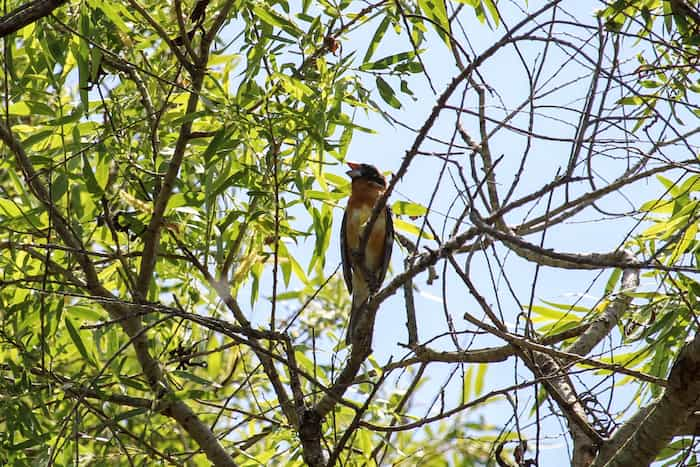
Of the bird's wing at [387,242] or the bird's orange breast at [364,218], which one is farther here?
the bird's orange breast at [364,218]

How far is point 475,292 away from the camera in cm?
291

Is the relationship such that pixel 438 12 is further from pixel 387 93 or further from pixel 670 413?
pixel 670 413

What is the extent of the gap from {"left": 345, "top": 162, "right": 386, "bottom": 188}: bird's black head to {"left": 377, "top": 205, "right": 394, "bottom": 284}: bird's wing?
65cm

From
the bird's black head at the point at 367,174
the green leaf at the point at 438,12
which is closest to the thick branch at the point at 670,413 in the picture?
the green leaf at the point at 438,12

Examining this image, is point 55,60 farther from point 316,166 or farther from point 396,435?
point 396,435

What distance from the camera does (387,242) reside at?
525cm

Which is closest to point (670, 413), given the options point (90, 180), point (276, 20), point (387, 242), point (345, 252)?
point (276, 20)

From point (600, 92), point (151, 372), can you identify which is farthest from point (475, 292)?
point (151, 372)

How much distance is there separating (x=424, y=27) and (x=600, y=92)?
3.64 feet

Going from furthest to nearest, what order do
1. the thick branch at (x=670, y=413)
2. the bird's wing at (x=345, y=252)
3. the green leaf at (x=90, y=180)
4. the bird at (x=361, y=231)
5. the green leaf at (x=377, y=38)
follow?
the bird's wing at (x=345, y=252) < the bird at (x=361, y=231) < the green leaf at (x=377, y=38) < the green leaf at (x=90, y=180) < the thick branch at (x=670, y=413)

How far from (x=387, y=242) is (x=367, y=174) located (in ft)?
3.86

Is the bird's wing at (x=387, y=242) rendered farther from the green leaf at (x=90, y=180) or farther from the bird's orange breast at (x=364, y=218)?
the green leaf at (x=90, y=180)

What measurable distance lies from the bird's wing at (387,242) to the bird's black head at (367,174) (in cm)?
65

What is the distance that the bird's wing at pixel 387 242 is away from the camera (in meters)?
4.85
